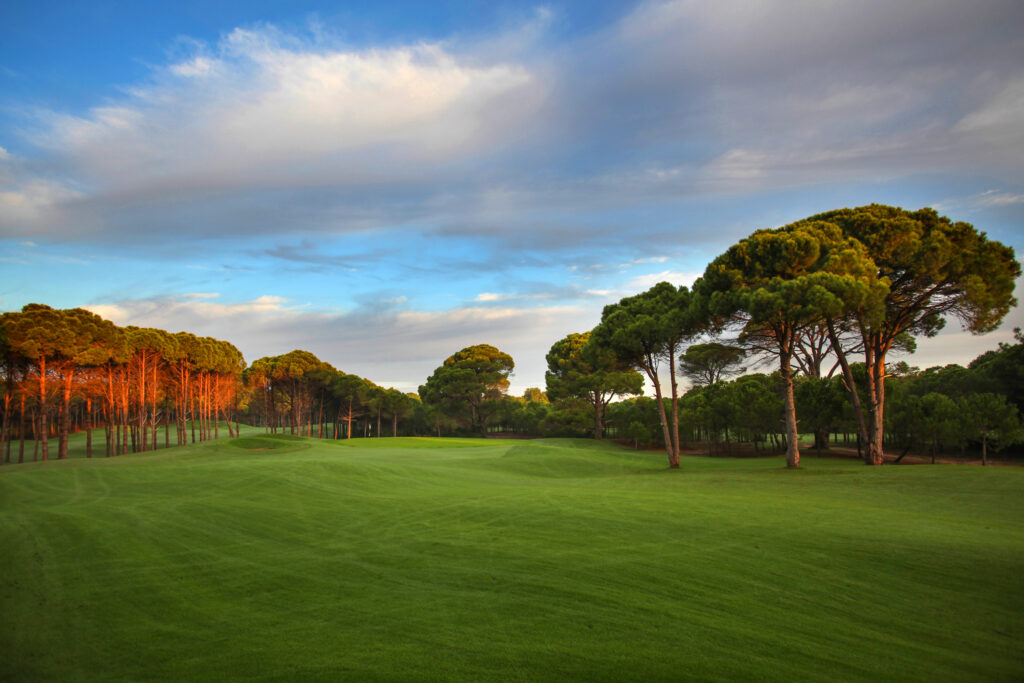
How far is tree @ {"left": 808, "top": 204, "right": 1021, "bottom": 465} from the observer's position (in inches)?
864

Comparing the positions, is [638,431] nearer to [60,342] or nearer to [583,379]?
[583,379]

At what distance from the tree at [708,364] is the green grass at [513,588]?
13.9 metres

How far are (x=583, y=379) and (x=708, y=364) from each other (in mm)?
11653

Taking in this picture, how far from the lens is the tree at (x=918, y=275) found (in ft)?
72.0

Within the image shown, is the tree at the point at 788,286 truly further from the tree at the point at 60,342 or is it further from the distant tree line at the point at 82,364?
the distant tree line at the point at 82,364

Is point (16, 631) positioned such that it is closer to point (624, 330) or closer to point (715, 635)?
point (715, 635)

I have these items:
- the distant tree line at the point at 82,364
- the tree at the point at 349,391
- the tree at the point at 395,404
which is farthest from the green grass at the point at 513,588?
the tree at the point at 395,404

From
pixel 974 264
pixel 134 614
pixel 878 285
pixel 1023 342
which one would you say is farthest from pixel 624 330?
pixel 1023 342

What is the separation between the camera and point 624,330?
26.7 metres

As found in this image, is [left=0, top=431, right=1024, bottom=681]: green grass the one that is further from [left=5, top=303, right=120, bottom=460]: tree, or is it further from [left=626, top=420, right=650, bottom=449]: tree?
[left=626, top=420, right=650, bottom=449]: tree

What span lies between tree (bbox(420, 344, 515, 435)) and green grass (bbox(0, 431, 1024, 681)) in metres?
51.3

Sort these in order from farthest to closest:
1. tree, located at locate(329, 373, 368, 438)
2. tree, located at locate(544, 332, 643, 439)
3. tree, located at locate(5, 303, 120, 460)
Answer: tree, located at locate(329, 373, 368, 438) → tree, located at locate(544, 332, 643, 439) → tree, located at locate(5, 303, 120, 460)

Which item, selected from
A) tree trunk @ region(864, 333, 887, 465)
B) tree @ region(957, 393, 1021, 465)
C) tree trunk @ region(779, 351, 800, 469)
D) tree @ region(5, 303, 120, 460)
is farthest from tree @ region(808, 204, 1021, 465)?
tree @ region(5, 303, 120, 460)

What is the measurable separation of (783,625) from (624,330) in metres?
21.2
